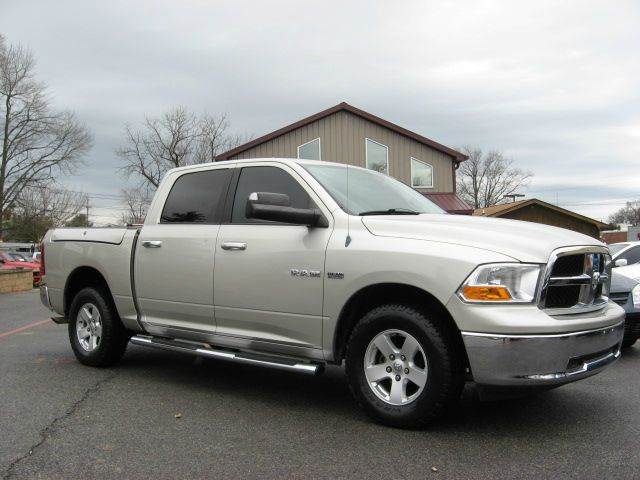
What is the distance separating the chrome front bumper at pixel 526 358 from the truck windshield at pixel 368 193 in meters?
1.37

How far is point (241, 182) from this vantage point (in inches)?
207

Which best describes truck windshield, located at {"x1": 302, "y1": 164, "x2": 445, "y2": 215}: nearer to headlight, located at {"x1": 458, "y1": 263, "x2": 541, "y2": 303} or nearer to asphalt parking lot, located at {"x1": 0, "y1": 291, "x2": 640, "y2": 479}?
headlight, located at {"x1": 458, "y1": 263, "x2": 541, "y2": 303}

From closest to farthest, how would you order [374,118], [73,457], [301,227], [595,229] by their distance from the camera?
[73,457] < [301,227] < [374,118] < [595,229]

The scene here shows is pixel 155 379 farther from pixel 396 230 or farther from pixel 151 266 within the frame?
pixel 396 230

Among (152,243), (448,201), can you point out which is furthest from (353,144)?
(152,243)

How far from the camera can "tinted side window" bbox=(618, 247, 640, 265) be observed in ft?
32.0

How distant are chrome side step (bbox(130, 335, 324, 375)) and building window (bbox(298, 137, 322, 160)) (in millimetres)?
20481

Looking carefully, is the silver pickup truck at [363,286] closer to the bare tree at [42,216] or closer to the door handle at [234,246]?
the door handle at [234,246]

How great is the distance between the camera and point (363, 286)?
13.6 ft

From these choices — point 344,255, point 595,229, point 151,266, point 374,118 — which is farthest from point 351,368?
point 595,229

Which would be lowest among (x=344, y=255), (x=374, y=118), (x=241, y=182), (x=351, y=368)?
(x=351, y=368)

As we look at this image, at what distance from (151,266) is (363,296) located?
2221 millimetres

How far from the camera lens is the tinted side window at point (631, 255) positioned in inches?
384

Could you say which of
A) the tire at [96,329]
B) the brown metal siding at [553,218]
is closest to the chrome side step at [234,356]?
the tire at [96,329]
